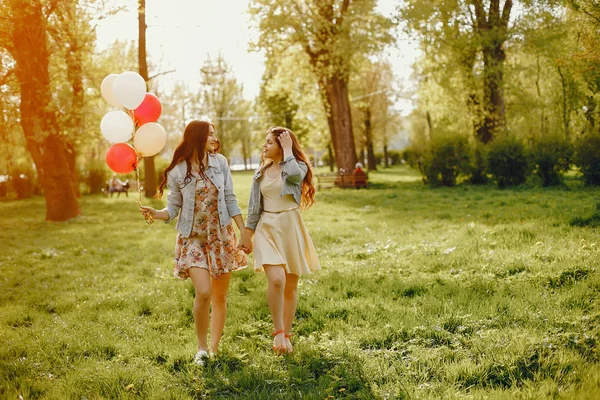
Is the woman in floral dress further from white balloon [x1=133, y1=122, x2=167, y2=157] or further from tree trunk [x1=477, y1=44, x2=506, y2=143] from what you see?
tree trunk [x1=477, y1=44, x2=506, y2=143]

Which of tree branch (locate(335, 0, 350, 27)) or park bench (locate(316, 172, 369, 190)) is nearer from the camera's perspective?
tree branch (locate(335, 0, 350, 27))

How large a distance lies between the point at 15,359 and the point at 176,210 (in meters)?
2.12

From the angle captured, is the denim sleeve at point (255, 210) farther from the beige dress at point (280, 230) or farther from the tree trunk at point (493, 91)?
the tree trunk at point (493, 91)

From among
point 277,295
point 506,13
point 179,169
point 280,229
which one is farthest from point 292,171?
point 506,13

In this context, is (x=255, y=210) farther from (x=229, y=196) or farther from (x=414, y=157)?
(x=414, y=157)

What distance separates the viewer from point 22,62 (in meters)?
14.4

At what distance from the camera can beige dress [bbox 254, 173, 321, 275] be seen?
488cm

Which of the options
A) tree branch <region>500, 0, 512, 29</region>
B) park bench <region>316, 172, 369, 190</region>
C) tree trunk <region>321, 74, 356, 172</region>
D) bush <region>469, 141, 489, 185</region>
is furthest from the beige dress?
tree trunk <region>321, 74, 356, 172</region>

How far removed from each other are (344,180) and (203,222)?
69.4 feet

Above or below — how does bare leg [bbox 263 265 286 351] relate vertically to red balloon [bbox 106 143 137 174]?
below

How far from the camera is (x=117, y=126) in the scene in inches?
203

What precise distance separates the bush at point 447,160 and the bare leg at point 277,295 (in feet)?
57.8

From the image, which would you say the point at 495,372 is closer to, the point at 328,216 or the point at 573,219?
the point at 573,219

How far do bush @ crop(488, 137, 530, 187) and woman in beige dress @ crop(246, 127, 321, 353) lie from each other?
15.7m
